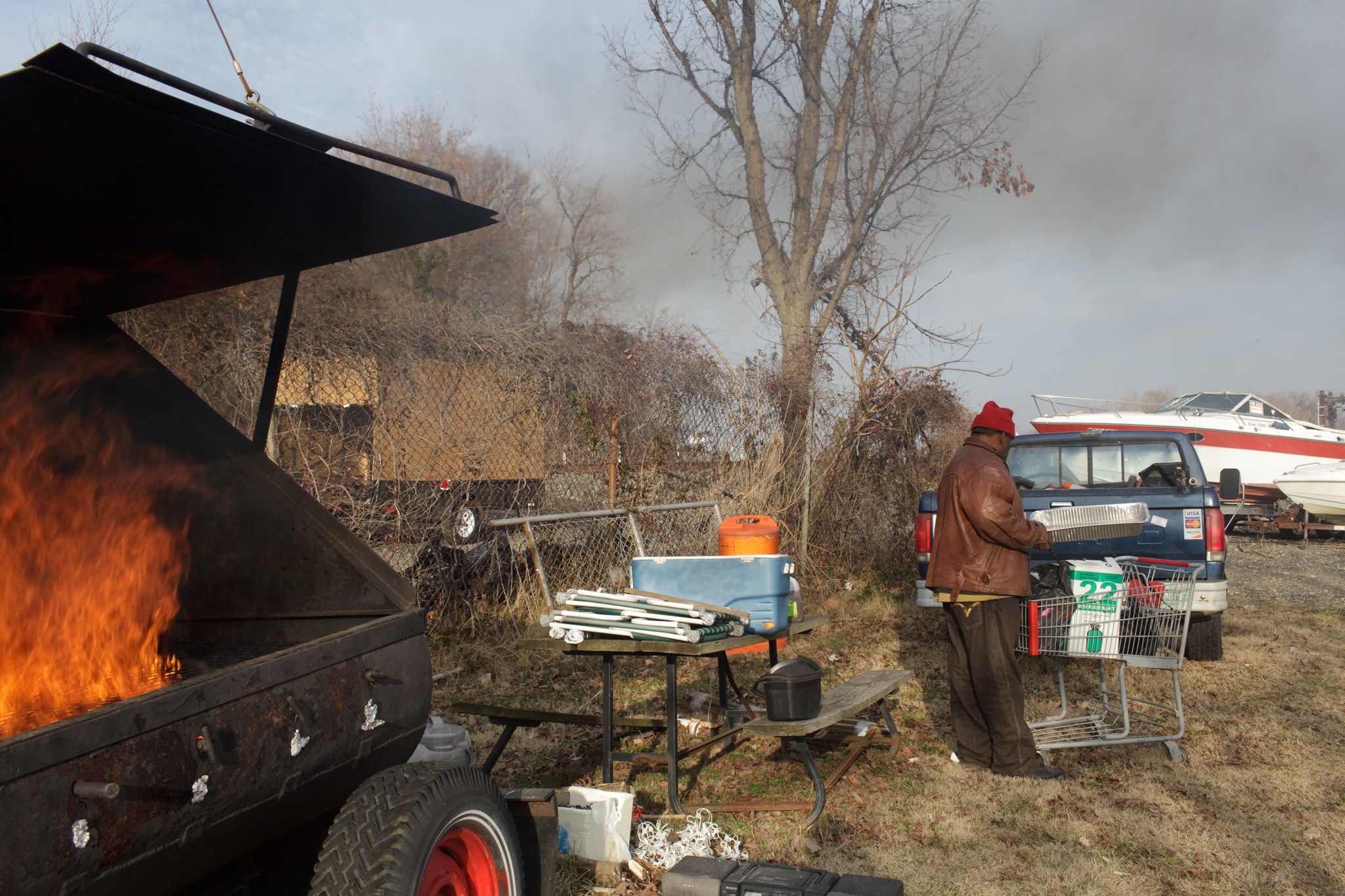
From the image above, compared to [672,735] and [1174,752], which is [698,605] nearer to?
[672,735]

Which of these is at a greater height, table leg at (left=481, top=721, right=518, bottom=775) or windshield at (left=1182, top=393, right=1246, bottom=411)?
windshield at (left=1182, top=393, right=1246, bottom=411)

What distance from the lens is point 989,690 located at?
15.7ft

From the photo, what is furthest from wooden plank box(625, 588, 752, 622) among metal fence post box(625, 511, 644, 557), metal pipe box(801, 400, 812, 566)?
metal pipe box(801, 400, 812, 566)

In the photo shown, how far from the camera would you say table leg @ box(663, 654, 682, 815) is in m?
4.14

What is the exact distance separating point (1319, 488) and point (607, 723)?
1722 centimetres

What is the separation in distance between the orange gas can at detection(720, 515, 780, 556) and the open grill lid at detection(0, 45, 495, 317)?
4.80m

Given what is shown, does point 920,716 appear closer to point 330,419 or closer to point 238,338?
point 330,419

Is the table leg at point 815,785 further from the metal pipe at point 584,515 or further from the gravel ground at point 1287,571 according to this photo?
the gravel ground at point 1287,571

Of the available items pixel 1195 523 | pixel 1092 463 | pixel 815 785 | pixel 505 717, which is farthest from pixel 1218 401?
pixel 505 717

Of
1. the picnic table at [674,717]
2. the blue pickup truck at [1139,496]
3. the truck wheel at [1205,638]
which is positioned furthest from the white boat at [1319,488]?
the picnic table at [674,717]

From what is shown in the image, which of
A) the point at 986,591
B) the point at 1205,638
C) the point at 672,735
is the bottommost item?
the point at 1205,638

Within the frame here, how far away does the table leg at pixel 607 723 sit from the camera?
164 inches

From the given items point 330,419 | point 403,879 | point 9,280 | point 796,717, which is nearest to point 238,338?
point 330,419

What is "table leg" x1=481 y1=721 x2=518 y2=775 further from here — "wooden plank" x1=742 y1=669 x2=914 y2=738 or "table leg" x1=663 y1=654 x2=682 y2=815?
"wooden plank" x1=742 y1=669 x2=914 y2=738
